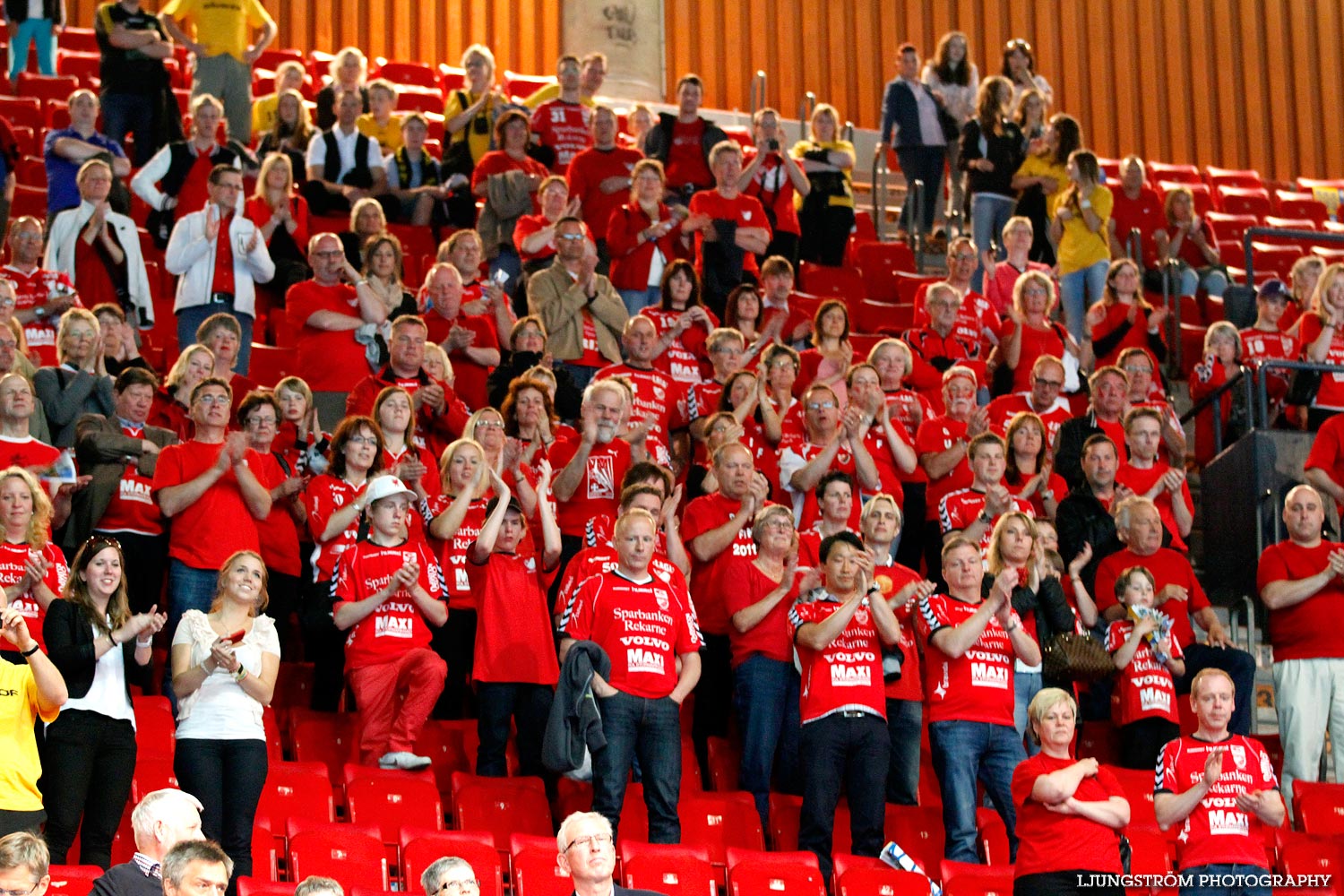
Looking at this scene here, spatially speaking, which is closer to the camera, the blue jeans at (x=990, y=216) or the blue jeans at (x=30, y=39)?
the blue jeans at (x=990, y=216)

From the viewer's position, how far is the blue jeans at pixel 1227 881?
258 inches

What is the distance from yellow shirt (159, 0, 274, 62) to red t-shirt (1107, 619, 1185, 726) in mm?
6667

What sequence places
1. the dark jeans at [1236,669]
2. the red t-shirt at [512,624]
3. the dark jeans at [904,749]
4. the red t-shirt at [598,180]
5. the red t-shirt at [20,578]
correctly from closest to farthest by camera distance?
the red t-shirt at [20,578], the red t-shirt at [512,624], the dark jeans at [904,749], the dark jeans at [1236,669], the red t-shirt at [598,180]

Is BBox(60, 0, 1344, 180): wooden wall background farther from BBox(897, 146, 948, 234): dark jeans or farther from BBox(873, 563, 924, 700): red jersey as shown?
BBox(873, 563, 924, 700): red jersey

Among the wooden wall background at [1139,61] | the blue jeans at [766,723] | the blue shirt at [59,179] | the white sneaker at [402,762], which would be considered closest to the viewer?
the white sneaker at [402,762]

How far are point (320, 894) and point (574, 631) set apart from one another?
233 centimetres

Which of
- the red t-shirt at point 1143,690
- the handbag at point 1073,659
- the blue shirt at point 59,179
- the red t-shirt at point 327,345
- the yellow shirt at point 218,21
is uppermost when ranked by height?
the yellow shirt at point 218,21

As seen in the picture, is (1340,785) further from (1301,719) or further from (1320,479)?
(1320,479)

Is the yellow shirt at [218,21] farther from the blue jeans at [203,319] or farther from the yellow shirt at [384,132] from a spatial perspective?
the blue jeans at [203,319]

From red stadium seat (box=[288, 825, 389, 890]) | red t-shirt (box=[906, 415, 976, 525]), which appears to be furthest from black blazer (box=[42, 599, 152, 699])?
red t-shirt (box=[906, 415, 976, 525])

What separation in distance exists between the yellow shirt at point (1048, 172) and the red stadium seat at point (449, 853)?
675 centimetres

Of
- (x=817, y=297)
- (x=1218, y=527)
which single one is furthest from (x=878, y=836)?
(x=817, y=297)

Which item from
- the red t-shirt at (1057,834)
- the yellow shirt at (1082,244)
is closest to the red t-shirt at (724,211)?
the yellow shirt at (1082,244)

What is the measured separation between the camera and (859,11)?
16391 mm
